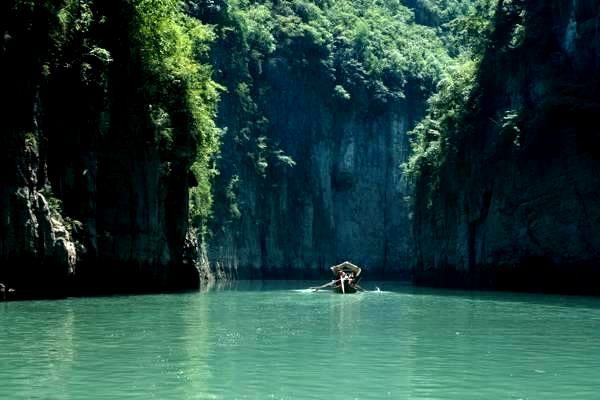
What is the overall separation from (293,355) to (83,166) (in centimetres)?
2552

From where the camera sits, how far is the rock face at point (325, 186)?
103 m

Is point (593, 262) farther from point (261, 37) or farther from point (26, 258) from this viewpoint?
point (261, 37)

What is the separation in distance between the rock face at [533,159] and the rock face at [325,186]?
130 ft

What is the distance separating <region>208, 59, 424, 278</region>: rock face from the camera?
10331 cm

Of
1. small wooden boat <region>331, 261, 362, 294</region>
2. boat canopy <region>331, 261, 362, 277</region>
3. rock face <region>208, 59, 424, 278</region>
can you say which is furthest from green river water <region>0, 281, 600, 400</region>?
rock face <region>208, 59, 424, 278</region>

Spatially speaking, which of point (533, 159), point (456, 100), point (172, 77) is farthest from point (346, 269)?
point (456, 100)

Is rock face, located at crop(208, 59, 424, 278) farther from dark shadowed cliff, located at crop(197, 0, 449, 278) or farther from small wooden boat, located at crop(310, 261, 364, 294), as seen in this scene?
small wooden boat, located at crop(310, 261, 364, 294)

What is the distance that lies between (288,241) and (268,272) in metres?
5.46

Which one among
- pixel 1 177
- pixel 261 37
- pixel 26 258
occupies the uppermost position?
pixel 261 37

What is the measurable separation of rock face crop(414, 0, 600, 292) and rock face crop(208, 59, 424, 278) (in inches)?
1556

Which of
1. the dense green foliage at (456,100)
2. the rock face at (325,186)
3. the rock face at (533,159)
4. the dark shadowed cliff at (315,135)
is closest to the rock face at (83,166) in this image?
the rock face at (533,159)

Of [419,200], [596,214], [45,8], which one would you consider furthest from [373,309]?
[419,200]

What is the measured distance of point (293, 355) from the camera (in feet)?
59.0

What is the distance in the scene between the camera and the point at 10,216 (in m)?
34.1
